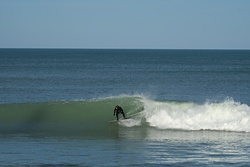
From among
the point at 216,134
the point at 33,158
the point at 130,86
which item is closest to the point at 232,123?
the point at 216,134

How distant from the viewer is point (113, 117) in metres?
30.2

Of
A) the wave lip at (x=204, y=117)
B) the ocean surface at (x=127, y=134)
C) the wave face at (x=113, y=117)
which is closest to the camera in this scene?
the ocean surface at (x=127, y=134)

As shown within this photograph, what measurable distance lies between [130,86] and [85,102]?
2514 centimetres

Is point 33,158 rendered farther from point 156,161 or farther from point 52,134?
point 52,134

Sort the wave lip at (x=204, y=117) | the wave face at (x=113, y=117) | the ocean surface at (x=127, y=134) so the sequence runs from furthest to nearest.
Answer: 1. the wave face at (x=113, y=117)
2. the wave lip at (x=204, y=117)
3. the ocean surface at (x=127, y=134)

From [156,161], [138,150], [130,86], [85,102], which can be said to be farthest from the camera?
[130,86]

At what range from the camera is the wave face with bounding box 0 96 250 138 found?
26641 mm

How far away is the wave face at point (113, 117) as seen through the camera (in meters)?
26.6

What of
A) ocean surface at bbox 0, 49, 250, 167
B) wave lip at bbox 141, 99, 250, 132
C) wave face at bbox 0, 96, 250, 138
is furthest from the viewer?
wave face at bbox 0, 96, 250, 138

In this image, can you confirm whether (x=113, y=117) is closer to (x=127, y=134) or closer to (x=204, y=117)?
(x=127, y=134)

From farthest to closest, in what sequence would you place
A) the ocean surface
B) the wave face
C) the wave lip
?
the wave face → the wave lip → the ocean surface

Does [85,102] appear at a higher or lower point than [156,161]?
higher

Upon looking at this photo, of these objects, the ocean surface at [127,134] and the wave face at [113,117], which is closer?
the ocean surface at [127,134]

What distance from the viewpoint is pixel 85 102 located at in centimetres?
3362
